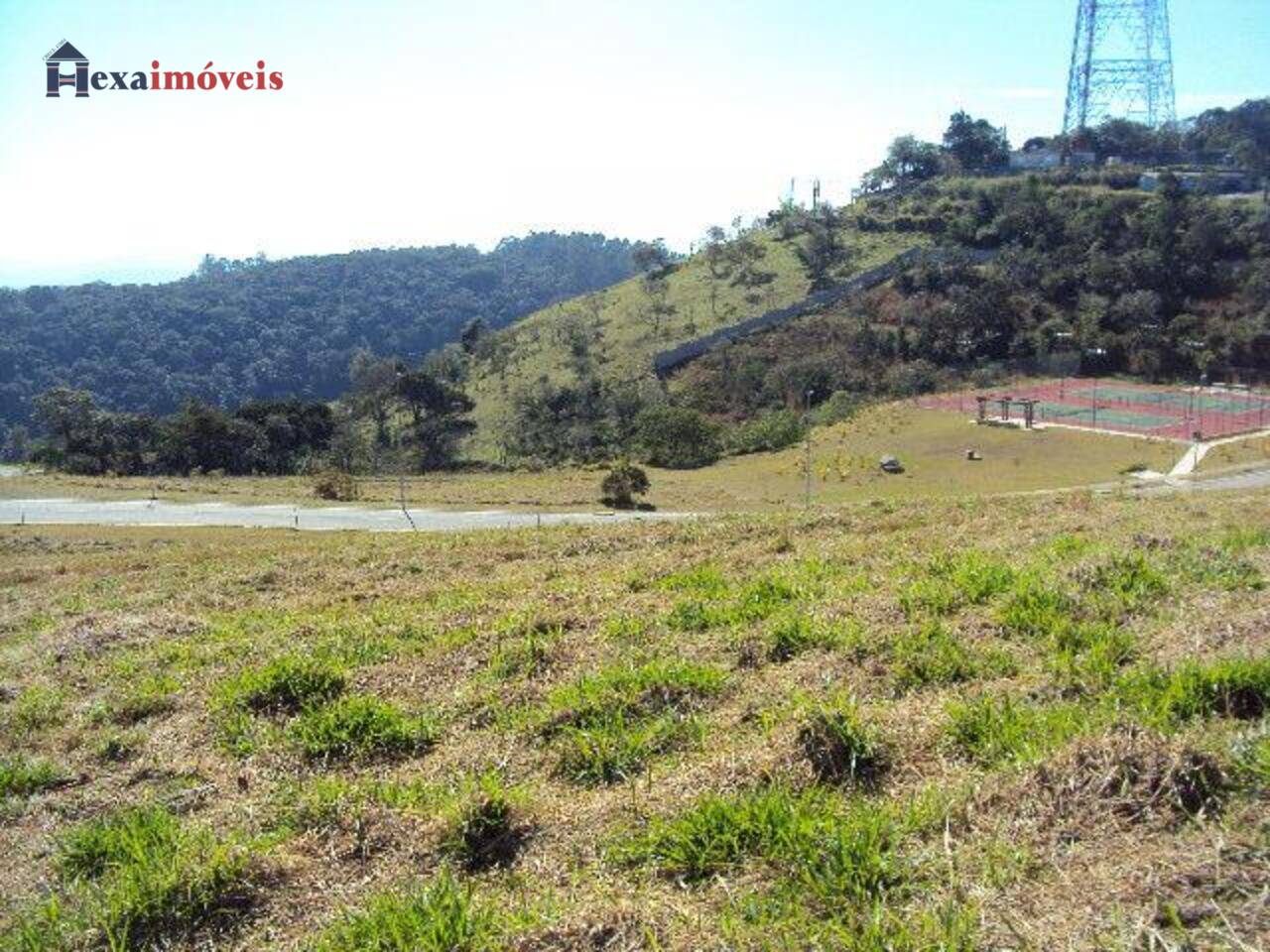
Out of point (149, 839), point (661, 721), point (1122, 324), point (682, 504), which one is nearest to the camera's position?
point (149, 839)

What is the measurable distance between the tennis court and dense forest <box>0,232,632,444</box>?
58343 mm

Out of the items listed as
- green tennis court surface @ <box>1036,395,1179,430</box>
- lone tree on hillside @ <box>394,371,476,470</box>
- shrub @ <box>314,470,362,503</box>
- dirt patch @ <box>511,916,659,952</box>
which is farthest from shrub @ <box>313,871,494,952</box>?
lone tree on hillside @ <box>394,371,476,470</box>

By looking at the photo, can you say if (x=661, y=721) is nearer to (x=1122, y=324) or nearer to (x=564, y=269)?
(x=1122, y=324)

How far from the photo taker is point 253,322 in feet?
423

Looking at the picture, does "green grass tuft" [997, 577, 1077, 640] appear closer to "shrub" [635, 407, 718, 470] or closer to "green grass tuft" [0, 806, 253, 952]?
"green grass tuft" [0, 806, 253, 952]

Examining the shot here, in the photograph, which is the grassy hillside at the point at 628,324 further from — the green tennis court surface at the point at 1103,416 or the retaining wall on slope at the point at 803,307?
the green tennis court surface at the point at 1103,416

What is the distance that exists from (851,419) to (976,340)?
22.4 m

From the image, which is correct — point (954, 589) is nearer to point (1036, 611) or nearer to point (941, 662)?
point (1036, 611)

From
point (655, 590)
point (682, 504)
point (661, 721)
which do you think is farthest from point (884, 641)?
point (682, 504)

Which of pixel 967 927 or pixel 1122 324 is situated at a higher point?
pixel 1122 324

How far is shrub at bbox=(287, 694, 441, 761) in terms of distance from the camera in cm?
522

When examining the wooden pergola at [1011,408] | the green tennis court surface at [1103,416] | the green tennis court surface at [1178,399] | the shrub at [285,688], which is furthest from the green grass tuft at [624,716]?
the green tennis court surface at [1178,399]

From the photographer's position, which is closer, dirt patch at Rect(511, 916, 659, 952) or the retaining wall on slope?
dirt patch at Rect(511, 916, 659, 952)

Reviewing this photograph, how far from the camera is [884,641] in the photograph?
5918 mm
